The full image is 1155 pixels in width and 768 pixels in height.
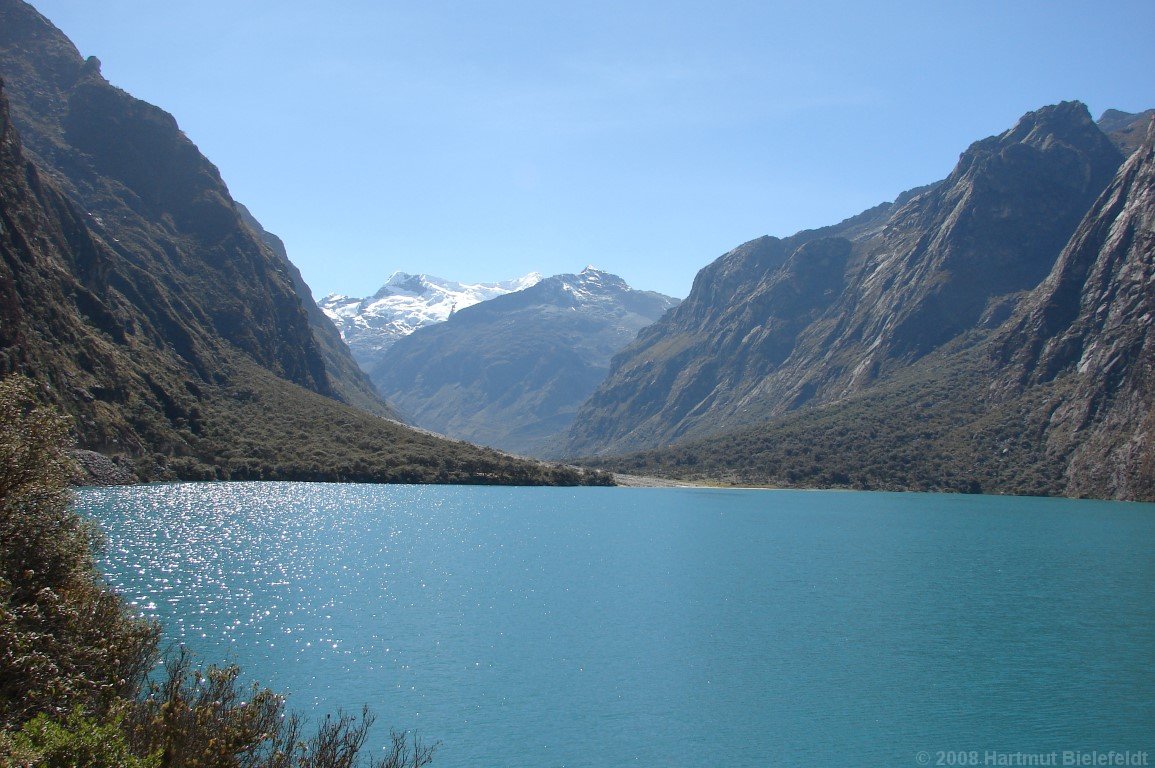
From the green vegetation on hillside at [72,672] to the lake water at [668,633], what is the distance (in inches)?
378

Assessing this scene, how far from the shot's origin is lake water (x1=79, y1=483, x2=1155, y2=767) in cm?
3091

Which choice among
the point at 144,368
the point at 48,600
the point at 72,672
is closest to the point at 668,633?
the point at 72,672

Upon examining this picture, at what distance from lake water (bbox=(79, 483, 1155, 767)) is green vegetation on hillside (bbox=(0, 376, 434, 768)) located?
378 inches

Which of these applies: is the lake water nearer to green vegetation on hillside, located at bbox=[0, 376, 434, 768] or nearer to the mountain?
green vegetation on hillside, located at bbox=[0, 376, 434, 768]

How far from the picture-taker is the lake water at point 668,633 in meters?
30.9

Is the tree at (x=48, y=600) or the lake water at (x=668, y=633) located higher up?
the tree at (x=48, y=600)

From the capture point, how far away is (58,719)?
17.1 m

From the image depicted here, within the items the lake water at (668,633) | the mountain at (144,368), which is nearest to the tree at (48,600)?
the lake water at (668,633)

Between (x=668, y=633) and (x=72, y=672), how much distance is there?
3251cm

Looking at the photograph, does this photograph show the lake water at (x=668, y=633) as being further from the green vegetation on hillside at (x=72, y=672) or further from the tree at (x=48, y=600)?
the tree at (x=48, y=600)

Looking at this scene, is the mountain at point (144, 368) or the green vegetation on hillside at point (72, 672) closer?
the green vegetation on hillside at point (72, 672)

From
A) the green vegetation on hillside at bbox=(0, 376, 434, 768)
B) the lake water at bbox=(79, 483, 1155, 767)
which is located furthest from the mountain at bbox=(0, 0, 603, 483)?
the green vegetation on hillside at bbox=(0, 376, 434, 768)

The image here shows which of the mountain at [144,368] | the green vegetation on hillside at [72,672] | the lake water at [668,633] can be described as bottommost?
the lake water at [668,633]

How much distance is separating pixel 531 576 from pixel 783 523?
59460mm
